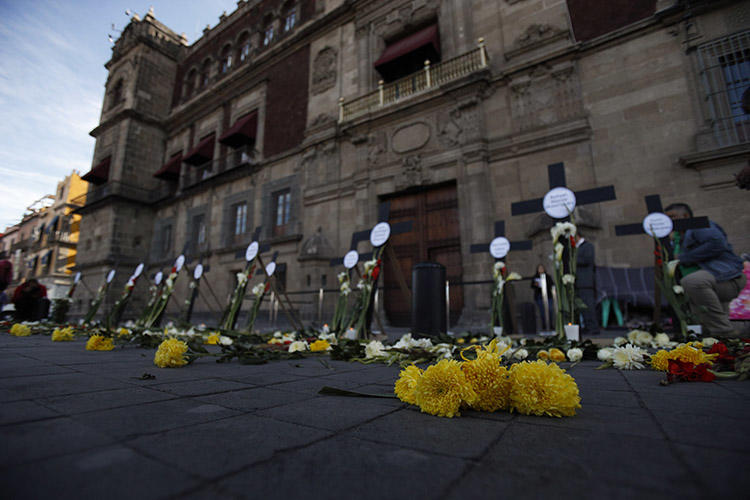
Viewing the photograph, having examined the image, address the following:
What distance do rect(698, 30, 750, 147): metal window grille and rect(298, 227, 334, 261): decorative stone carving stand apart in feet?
30.8

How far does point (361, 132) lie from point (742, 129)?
903cm

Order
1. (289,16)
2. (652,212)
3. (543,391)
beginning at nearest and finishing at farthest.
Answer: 1. (543,391)
2. (652,212)
3. (289,16)

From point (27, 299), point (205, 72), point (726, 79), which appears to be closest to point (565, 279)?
point (726, 79)

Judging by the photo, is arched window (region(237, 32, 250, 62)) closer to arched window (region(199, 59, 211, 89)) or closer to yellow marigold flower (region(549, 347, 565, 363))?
arched window (region(199, 59, 211, 89))

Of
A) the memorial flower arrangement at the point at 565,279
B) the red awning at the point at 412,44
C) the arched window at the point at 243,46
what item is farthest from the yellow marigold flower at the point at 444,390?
the arched window at the point at 243,46

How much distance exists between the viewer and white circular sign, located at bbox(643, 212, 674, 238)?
4.18 meters

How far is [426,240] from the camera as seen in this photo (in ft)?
33.2

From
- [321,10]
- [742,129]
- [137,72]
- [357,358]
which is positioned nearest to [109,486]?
[357,358]

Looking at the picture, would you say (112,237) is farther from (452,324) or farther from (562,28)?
(562,28)

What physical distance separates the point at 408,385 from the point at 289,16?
61.9 ft

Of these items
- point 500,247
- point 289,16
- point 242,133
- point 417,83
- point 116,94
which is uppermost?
point 289,16

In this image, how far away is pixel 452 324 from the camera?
351 inches

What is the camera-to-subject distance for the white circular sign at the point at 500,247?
18.2 ft

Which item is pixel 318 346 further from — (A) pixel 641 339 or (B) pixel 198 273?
(B) pixel 198 273
